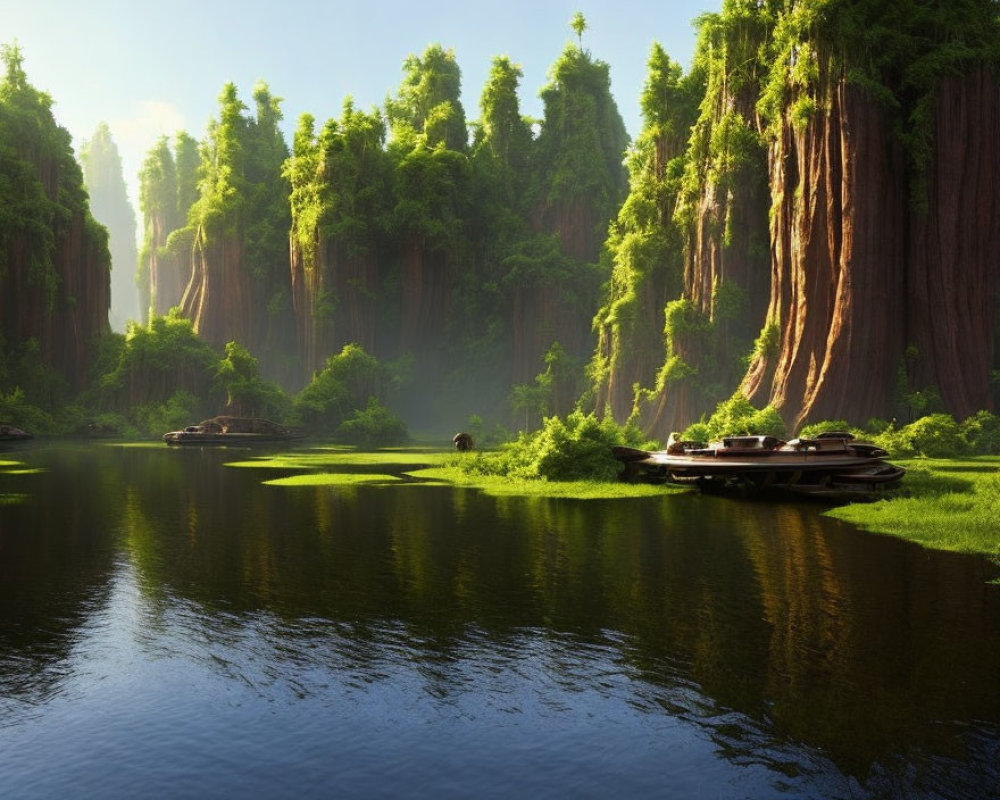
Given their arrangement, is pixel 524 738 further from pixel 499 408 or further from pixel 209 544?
pixel 499 408

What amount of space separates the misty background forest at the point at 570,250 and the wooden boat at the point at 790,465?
10545 millimetres

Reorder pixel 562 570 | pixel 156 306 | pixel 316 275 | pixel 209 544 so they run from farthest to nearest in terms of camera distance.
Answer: pixel 156 306
pixel 316 275
pixel 209 544
pixel 562 570

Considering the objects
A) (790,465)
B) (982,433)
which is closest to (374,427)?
(982,433)

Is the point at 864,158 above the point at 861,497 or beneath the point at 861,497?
above

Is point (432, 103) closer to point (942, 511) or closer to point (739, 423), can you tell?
point (739, 423)

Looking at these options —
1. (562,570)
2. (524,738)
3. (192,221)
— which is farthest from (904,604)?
(192,221)

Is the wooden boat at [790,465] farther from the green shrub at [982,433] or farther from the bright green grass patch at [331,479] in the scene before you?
the green shrub at [982,433]

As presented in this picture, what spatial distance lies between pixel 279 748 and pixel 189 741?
2.68 ft

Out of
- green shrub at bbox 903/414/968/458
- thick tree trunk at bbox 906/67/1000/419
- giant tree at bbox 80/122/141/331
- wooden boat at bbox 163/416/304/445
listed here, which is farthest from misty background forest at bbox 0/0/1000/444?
giant tree at bbox 80/122/141/331

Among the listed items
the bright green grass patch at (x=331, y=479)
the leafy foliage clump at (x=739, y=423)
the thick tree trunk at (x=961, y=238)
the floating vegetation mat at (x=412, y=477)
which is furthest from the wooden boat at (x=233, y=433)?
the thick tree trunk at (x=961, y=238)

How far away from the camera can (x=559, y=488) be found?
27094 mm

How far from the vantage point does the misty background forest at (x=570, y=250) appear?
1517 inches

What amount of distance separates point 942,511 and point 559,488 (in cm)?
1089

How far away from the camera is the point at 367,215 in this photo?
79750 mm
